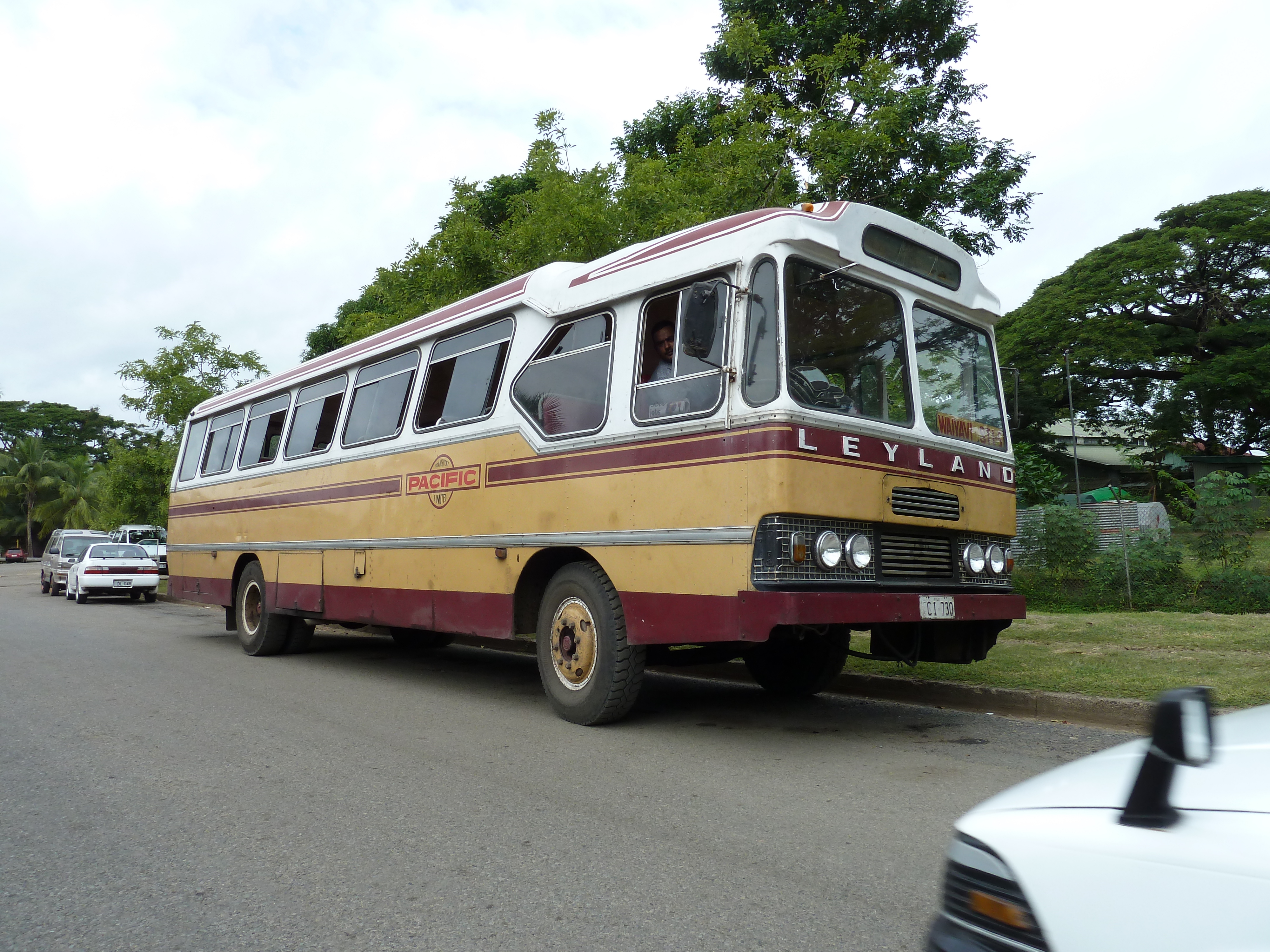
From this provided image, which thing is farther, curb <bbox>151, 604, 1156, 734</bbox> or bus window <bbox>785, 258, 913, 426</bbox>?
curb <bbox>151, 604, 1156, 734</bbox>

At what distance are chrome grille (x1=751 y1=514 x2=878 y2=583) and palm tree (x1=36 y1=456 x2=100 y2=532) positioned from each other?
205 ft

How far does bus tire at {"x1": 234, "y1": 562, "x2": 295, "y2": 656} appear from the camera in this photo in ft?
35.0

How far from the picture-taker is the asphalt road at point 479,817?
3.21m

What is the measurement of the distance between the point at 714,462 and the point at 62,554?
2683cm

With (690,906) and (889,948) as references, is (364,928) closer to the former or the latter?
(690,906)

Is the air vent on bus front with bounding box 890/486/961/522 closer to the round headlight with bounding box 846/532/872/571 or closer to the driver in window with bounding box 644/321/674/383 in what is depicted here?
the round headlight with bounding box 846/532/872/571

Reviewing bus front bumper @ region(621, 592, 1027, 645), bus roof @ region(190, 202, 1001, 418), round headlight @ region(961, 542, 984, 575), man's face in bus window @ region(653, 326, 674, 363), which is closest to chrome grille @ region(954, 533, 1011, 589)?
round headlight @ region(961, 542, 984, 575)

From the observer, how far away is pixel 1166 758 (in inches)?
66.5

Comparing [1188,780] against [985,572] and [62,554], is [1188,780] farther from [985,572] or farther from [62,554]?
[62,554]

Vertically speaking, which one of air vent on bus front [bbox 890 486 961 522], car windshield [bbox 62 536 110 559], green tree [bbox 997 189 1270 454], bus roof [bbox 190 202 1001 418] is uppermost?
green tree [bbox 997 189 1270 454]

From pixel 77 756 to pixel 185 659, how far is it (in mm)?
5130

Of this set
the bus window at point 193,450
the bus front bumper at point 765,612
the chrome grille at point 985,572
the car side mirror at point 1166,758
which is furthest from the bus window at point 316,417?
the car side mirror at point 1166,758

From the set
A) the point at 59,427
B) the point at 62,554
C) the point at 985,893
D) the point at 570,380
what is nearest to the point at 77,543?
the point at 62,554

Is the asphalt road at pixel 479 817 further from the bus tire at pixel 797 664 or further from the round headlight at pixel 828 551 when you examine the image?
the round headlight at pixel 828 551
